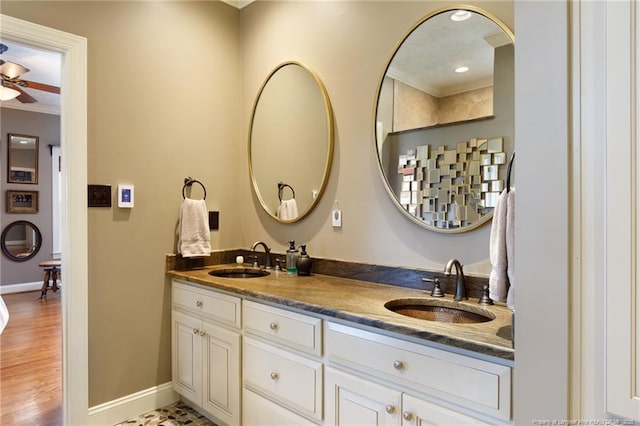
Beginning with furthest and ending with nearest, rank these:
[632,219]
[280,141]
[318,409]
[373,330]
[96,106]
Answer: [280,141] < [96,106] < [318,409] < [373,330] < [632,219]

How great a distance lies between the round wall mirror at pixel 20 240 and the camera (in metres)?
5.62

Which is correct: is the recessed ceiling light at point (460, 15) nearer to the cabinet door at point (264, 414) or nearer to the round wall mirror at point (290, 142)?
the round wall mirror at point (290, 142)

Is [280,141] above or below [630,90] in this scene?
above

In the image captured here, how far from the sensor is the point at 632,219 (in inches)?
32.8

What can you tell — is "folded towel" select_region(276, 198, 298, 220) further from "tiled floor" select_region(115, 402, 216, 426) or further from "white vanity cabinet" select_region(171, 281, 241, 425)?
"tiled floor" select_region(115, 402, 216, 426)

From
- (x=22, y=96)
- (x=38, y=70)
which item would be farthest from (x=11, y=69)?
(x=22, y=96)

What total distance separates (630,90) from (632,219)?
27 centimetres

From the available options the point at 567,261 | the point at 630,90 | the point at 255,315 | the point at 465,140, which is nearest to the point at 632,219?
the point at 567,261

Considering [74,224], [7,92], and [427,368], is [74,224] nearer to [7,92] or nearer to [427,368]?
[427,368]

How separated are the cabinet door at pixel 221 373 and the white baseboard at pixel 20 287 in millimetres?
5088

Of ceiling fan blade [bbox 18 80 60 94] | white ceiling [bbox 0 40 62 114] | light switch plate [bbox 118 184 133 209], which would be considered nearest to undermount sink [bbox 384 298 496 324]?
light switch plate [bbox 118 184 133 209]

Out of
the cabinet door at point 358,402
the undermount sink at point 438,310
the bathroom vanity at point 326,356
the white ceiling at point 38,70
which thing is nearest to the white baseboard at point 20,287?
the white ceiling at point 38,70

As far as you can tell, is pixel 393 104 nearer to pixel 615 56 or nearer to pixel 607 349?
pixel 615 56

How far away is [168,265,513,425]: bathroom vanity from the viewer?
1184 millimetres
